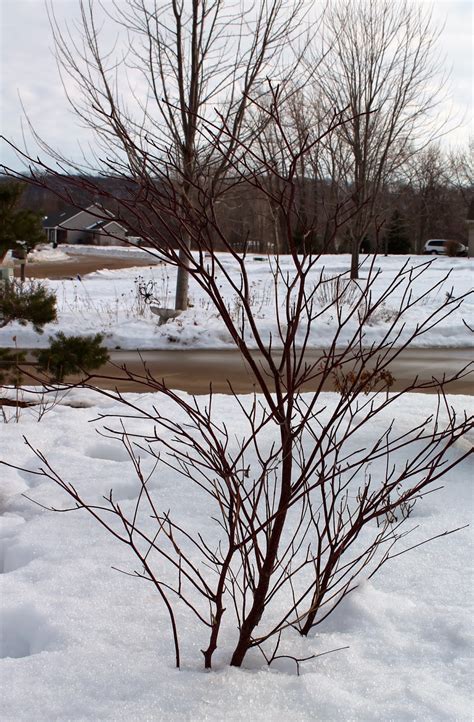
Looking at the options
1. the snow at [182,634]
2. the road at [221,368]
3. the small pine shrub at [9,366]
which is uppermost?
the small pine shrub at [9,366]

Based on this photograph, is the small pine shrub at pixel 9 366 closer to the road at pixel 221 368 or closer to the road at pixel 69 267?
the road at pixel 221 368

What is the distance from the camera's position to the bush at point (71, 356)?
615 centimetres

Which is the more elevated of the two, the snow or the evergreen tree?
the evergreen tree

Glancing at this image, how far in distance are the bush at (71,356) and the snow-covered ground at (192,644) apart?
7.97 ft

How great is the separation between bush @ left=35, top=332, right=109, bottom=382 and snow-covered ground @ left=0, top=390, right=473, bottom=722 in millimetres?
2429

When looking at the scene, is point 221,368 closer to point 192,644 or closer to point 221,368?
point 221,368

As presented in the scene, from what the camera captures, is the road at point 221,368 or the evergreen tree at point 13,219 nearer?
the evergreen tree at point 13,219

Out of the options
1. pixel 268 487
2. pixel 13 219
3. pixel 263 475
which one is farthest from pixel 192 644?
pixel 13 219

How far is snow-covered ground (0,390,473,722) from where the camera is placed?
2.07m

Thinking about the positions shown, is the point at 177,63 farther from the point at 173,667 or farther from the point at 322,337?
the point at 173,667

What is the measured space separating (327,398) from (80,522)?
11.2 feet

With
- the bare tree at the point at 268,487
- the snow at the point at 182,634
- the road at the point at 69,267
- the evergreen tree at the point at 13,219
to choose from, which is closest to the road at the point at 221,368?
the evergreen tree at the point at 13,219

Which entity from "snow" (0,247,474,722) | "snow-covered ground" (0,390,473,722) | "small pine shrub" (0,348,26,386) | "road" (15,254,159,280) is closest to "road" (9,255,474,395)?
"small pine shrub" (0,348,26,386)

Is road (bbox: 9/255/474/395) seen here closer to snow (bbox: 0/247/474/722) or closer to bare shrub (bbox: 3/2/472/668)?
bare shrub (bbox: 3/2/472/668)
